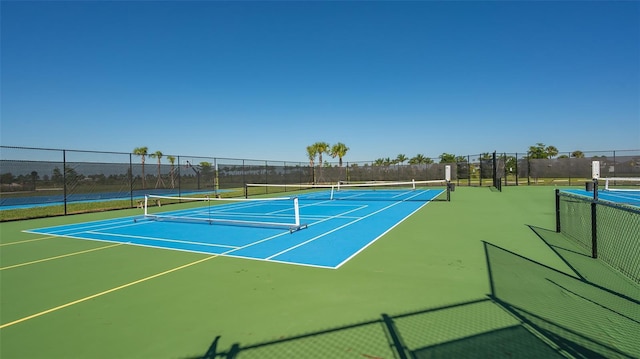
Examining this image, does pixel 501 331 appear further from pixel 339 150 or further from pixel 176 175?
pixel 339 150

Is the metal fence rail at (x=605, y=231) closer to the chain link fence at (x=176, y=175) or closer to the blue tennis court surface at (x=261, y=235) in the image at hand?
the blue tennis court surface at (x=261, y=235)

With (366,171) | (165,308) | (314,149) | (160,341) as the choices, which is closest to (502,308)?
(160,341)

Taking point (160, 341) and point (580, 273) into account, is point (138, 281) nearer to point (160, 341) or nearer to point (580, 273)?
point (160, 341)

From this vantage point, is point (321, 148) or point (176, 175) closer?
point (176, 175)

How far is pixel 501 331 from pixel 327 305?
1924 mm

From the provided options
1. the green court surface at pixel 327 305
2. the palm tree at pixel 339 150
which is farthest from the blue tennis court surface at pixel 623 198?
the palm tree at pixel 339 150

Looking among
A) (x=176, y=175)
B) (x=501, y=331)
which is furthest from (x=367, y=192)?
(x=501, y=331)

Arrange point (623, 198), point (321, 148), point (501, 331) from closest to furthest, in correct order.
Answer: point (501, 331)
point (623, 198)
point (321, 148)

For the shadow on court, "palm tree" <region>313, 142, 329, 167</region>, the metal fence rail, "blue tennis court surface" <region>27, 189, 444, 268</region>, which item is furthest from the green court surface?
"palm tree" <region>313, 142, 329, 167</region>

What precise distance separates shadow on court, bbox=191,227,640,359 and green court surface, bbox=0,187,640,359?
0.05 ft

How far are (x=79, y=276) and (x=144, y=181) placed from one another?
661 inches

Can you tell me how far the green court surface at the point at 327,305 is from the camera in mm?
3234

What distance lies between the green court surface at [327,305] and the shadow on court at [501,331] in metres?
0.02

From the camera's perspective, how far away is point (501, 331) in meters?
3.44
